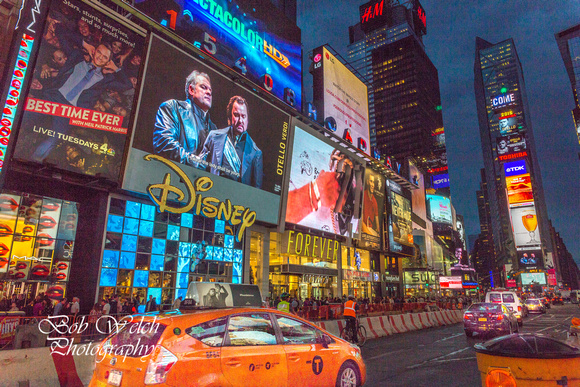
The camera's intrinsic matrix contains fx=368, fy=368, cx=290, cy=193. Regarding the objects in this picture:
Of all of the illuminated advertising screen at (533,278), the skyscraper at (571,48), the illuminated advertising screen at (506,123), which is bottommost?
the illuminated advertising screen at (533,278)

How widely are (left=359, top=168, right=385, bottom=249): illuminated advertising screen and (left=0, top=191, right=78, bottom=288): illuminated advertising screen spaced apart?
28.7m

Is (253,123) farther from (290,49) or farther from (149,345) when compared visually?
(149,345)

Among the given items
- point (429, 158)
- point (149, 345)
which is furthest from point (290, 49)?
point (429, 158)

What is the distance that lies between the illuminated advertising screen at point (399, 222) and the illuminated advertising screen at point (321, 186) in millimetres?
11045

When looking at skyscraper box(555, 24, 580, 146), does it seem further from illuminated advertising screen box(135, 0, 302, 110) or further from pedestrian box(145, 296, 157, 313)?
pedestrian box(145, 296, 157, 313)

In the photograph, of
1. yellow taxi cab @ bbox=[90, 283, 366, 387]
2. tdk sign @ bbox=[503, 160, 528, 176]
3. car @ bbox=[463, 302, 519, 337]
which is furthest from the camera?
tdk sign @ bbox=[503, 160, 528, 176]

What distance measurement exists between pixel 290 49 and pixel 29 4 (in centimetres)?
2395

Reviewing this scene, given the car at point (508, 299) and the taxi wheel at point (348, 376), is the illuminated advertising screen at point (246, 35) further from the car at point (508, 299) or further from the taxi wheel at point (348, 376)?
the taxi wheel at point (348, 376)

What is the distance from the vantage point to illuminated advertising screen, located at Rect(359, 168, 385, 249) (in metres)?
42.3

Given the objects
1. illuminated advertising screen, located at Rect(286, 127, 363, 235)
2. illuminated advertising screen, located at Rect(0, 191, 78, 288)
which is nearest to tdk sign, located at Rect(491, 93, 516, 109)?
illuminated advertising screen, located at Rect(286, 127, 363, 235)

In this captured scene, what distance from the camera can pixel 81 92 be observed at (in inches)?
677

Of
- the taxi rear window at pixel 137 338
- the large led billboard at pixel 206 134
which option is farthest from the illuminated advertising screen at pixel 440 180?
the taxi rear window at pixel 137 338

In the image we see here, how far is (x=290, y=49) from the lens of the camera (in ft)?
115

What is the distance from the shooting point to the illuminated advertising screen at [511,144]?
10950 cm
